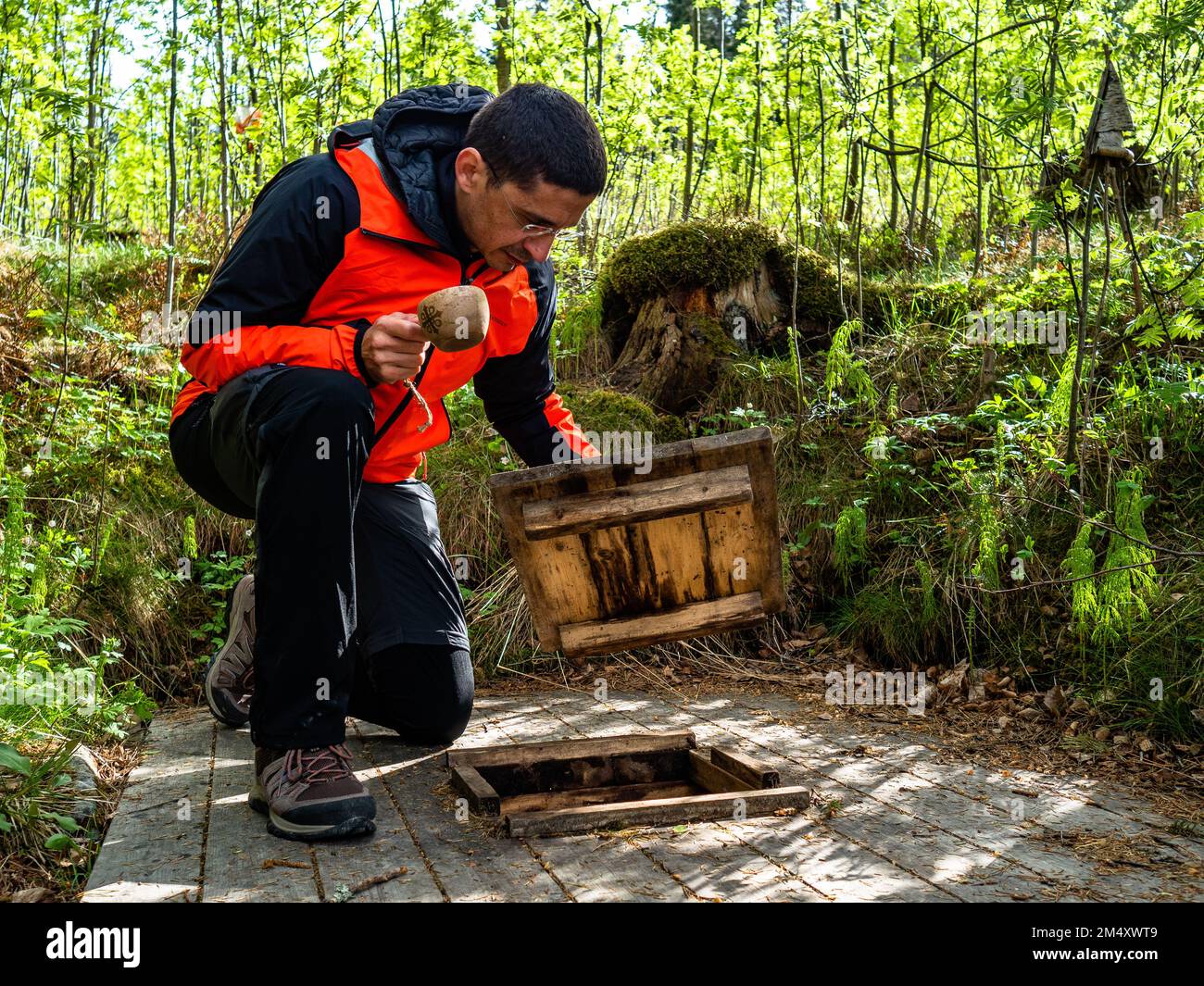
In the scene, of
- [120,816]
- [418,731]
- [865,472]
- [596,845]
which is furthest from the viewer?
[865,472]

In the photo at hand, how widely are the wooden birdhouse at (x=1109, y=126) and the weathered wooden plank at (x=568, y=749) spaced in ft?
10.8

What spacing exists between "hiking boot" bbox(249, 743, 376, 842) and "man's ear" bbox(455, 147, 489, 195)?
5.00 feet

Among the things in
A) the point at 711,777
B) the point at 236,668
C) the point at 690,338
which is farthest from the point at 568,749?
the point at 690,338

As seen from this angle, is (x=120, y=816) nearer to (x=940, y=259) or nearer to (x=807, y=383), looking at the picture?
(x=807, y=383)

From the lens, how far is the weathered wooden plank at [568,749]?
10.2 ft

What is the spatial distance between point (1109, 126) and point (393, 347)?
373 centimetres

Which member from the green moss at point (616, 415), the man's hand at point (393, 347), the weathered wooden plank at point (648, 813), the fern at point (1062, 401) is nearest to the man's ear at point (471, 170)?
the man's hand at point (393, 347)

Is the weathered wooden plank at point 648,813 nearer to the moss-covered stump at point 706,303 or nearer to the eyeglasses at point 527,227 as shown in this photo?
the eyeglasses at point 527,227

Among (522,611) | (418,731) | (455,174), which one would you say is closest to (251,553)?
(522,611)

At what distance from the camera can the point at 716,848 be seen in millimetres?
2451

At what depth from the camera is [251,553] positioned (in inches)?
197

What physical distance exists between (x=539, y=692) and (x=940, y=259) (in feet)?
17.3

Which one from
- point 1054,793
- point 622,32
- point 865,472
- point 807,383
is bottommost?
point 1054,793

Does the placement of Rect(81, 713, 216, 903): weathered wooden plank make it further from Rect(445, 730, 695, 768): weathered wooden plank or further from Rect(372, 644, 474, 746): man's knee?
Rect(445, 730, 695, 768): weathered wooden plank
